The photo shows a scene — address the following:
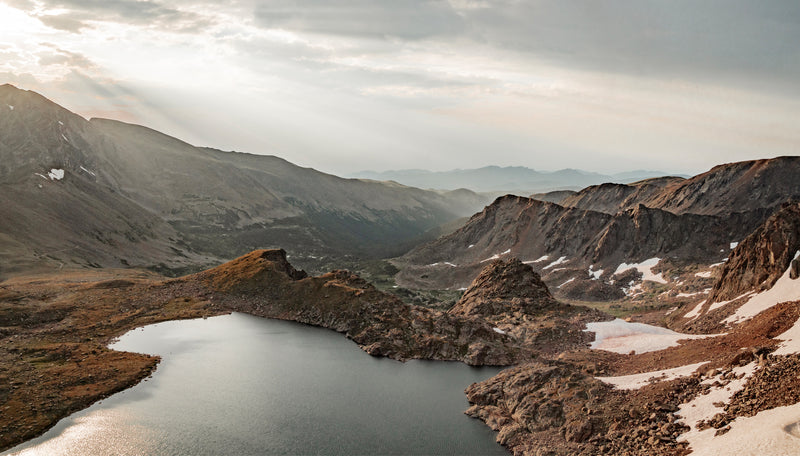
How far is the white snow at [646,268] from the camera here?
160 m

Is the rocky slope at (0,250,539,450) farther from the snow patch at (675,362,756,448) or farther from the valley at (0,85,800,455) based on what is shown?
the snow patch at (675,362,756,448)

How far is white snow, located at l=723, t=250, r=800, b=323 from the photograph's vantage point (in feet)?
244

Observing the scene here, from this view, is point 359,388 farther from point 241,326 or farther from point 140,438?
point 241,326

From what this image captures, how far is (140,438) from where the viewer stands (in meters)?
61.9

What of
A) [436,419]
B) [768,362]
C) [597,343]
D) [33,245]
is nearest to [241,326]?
[436,419]

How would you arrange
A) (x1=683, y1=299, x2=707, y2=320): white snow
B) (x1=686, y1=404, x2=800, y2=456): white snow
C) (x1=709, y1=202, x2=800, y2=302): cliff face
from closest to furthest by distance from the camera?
(x1=686, y1=404, x2=800, y2=456): white snow, (x1=709, y1=202, x2=800, y2=302): cliff face, (x1=683, y1=299, x2=707, y2=320): white snow

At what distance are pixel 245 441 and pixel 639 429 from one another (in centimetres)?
4642

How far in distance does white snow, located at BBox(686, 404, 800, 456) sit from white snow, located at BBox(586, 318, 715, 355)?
1358 inches

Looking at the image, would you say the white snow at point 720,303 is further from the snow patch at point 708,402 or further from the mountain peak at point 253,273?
the mountain peak at point 253,273

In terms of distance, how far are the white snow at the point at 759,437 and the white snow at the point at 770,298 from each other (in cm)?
3738

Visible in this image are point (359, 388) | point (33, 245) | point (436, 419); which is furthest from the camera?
point (33, 245)

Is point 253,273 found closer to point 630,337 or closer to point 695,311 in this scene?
point 630,337

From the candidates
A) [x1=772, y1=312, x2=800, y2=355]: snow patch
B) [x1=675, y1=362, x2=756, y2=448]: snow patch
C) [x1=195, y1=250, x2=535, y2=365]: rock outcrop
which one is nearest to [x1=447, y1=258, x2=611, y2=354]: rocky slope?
[x1=195, y1=250, x2=535, y2=365]: rock outcrop

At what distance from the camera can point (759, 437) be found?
136ft
